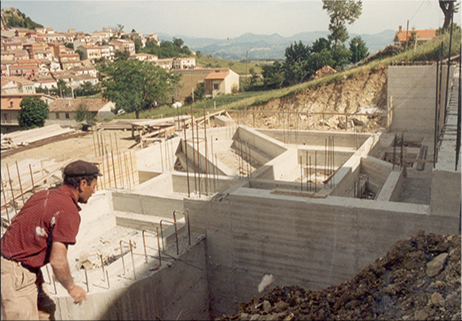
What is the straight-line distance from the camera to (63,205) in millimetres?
2490

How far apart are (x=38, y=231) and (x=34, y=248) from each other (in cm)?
12

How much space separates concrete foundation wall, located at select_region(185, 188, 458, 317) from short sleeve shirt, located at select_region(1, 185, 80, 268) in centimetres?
496

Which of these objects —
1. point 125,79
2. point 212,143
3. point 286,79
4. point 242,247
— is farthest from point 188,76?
point 242,247

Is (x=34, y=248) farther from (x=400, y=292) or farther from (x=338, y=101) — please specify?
(x=338, y=101)

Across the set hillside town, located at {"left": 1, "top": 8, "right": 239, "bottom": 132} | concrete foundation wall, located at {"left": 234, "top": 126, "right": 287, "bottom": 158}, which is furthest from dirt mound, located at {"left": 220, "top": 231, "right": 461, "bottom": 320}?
concrete foundation wall, located at {"left": 234, "top": 126, "right": 287, "bottom": 158}

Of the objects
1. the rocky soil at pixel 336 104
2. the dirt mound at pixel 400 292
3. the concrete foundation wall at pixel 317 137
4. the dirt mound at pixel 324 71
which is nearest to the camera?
the dirt mound at pixel 400 292

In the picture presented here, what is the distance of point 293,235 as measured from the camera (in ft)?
23.4

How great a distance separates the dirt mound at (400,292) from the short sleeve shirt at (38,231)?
2600 millimetres

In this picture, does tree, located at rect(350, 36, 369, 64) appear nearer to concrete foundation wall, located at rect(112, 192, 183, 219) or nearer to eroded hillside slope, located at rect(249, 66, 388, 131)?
eroded hillside slope, located at rect(249, 66, 388, 131)

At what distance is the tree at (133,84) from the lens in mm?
23047

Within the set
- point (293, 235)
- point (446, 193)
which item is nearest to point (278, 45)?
point (293, 235)

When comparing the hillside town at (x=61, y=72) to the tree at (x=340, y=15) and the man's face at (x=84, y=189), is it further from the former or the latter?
the tree at (x=340, y=15)

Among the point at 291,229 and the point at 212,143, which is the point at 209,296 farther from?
the point at 212,143

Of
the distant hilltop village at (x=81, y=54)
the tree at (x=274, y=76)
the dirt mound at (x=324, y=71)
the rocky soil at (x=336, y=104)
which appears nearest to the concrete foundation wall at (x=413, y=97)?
the rocky soil at (x=336, y=104)
